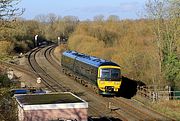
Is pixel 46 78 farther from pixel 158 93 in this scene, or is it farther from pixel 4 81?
pixel 4 81

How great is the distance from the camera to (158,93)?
101 ft

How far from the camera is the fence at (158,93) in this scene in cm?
3054

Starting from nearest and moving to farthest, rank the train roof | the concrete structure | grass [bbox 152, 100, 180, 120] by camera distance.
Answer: the concrete structure → grass [bbox 152, 100, 180, 120] → the train roof

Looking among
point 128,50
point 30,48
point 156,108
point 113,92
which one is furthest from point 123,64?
point 30,48

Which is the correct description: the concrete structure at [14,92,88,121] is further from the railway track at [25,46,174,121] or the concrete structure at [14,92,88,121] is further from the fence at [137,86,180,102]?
the fence at [137,86,180,102]

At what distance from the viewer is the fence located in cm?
3054

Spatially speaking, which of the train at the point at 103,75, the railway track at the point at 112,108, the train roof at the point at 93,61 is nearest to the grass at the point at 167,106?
the railway track at the point at 112,108

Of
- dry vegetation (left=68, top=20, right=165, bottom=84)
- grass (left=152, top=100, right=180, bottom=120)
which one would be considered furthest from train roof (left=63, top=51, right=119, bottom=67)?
grass (left=152, top=100, right=180, bottom=120)

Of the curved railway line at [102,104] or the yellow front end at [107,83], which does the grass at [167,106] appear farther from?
the yellow front end at [107,83]

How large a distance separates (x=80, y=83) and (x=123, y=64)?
4.66 m

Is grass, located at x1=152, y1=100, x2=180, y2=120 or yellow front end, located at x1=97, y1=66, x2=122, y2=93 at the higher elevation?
yellow front end, located at x1=97, y1=66, x2=122, y2=93

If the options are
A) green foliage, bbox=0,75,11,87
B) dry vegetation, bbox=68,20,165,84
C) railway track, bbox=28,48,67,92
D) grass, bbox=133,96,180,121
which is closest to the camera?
green foliage, bbox=0,75,11,87

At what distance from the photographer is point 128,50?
4081cm

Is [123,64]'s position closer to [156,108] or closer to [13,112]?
[156,108]
